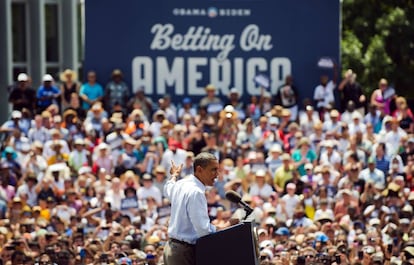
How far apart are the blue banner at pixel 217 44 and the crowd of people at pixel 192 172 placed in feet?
1.77

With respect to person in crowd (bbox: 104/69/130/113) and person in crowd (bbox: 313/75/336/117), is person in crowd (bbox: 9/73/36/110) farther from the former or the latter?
person in crowd (bbox: 313/75/336/117)

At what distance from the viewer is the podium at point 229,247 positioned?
36.8 feet

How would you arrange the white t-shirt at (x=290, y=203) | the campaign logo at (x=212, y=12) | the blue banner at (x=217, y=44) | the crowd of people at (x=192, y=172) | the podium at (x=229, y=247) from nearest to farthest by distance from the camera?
the podium at (x=229, y=247)
the crowd of people at (x=192, y=172)
the white t-shirt at (x=290, y=203)
the blue banner at (x=217, y=44)
the campaign logo at (x=212, y=12)

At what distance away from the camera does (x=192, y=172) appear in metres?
20.8

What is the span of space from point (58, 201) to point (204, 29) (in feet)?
22.6

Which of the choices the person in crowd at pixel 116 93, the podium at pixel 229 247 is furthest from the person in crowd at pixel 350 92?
the podium at pixel 229 247

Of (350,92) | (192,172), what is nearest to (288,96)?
(350,92)

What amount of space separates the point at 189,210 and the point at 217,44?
1601cm

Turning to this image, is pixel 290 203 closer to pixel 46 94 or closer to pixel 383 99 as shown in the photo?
pixel 383 99

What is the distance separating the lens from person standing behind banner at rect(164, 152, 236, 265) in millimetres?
11297

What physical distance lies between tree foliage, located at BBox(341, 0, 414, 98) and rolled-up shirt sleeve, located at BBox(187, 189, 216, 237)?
21.3 metres

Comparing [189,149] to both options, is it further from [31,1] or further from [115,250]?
[31,1]

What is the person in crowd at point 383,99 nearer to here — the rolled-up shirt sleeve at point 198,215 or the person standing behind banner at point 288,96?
the person standing behind banner at point 288,96

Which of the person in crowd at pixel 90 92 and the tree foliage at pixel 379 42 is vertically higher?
the tree foliage at pixel 379 42
